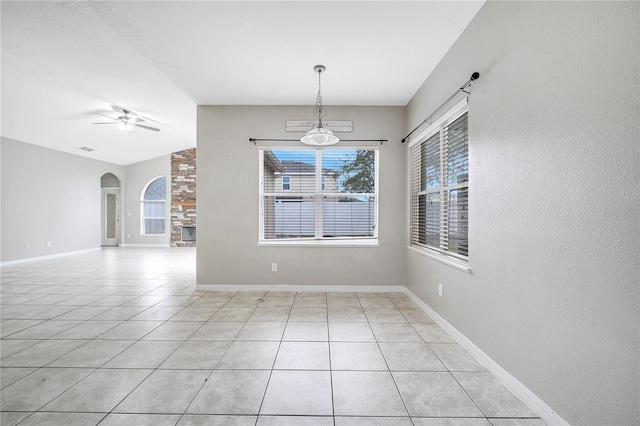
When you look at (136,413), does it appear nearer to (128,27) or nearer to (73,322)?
(73,322)

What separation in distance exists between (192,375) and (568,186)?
2663 mm

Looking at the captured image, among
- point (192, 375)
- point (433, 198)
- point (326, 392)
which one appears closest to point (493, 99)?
point (433, 198)

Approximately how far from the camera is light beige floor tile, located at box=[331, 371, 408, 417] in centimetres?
151

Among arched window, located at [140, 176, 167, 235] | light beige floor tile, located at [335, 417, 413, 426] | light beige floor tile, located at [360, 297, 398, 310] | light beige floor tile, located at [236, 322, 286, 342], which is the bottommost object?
light beige floor tile, located at [335, 417, 413, 426]

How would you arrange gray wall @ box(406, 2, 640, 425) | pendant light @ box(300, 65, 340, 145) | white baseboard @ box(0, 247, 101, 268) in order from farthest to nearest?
1. white baseboard @ box(0, 247, 101, 268)
2. pendant light @ box(300, 65, 340, 145)
3. gray wall @ box(406, 2, 640, 425)

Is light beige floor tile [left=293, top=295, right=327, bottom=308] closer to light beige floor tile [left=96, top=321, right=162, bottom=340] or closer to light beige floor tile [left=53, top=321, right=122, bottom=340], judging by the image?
light beige floor tile [left=96, top=321, right=162, bottom=340]

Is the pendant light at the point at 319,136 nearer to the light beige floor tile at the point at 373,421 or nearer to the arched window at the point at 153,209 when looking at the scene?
the light beige floor tile at the point at 373,421

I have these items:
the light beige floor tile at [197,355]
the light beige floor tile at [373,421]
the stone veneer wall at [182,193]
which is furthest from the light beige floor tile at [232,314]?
the stone veneer wall at [182,193]

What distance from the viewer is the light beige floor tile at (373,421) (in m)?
1.42

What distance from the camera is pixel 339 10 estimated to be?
203cm

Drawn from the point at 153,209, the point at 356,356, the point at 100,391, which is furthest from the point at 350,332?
the point at 153,209

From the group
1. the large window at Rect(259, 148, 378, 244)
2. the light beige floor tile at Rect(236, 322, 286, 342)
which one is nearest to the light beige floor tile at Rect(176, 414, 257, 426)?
the light beige floor tile at Rect(236, 322, 286, 342)

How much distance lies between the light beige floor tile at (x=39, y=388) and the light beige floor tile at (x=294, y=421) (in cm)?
142

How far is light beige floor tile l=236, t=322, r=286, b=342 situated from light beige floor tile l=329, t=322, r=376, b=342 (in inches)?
20.6
